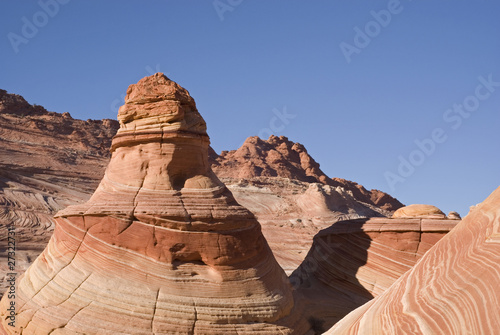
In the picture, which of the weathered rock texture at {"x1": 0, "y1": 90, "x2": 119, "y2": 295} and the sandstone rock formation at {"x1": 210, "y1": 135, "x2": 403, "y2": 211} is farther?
the sandstone rock formation at {"x1": 210, "y1": 135, "x2": 403, "y2": 211}

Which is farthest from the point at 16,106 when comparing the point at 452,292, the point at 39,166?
the point at 452,292

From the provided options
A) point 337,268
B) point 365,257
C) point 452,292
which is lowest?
point 337,268

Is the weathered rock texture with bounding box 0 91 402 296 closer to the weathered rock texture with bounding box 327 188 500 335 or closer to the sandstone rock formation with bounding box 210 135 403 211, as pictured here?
the sandstone rock formation with bounding box 210 135 403 211

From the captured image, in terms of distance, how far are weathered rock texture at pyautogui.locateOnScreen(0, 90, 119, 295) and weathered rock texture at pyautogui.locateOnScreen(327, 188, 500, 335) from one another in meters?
12.8

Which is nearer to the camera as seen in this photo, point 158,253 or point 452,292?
point 452,292

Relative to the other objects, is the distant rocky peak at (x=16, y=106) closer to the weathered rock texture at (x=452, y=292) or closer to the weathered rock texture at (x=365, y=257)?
the weathered rock texture at (x=365, y=257)

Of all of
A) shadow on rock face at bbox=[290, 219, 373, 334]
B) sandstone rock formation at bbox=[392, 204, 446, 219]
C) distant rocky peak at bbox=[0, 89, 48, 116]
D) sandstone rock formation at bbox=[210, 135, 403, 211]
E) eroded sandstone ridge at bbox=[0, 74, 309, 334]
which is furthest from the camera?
sandstone rock formation at bbox=[210, 135, 403, 211]

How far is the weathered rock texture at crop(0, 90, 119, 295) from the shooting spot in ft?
68.7

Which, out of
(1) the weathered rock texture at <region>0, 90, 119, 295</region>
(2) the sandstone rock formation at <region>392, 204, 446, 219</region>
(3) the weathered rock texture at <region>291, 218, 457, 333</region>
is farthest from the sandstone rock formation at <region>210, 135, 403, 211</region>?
(3) the weathered rock texture at <region>291, 218, 457, 333</region>

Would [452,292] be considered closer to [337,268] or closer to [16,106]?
[337,268]

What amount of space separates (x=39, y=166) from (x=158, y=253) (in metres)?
25.7

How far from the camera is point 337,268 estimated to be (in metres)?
12.2

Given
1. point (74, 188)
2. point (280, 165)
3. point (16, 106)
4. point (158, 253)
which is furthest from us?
point (280, 165)

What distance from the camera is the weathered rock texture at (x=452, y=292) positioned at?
2059 millimetres
